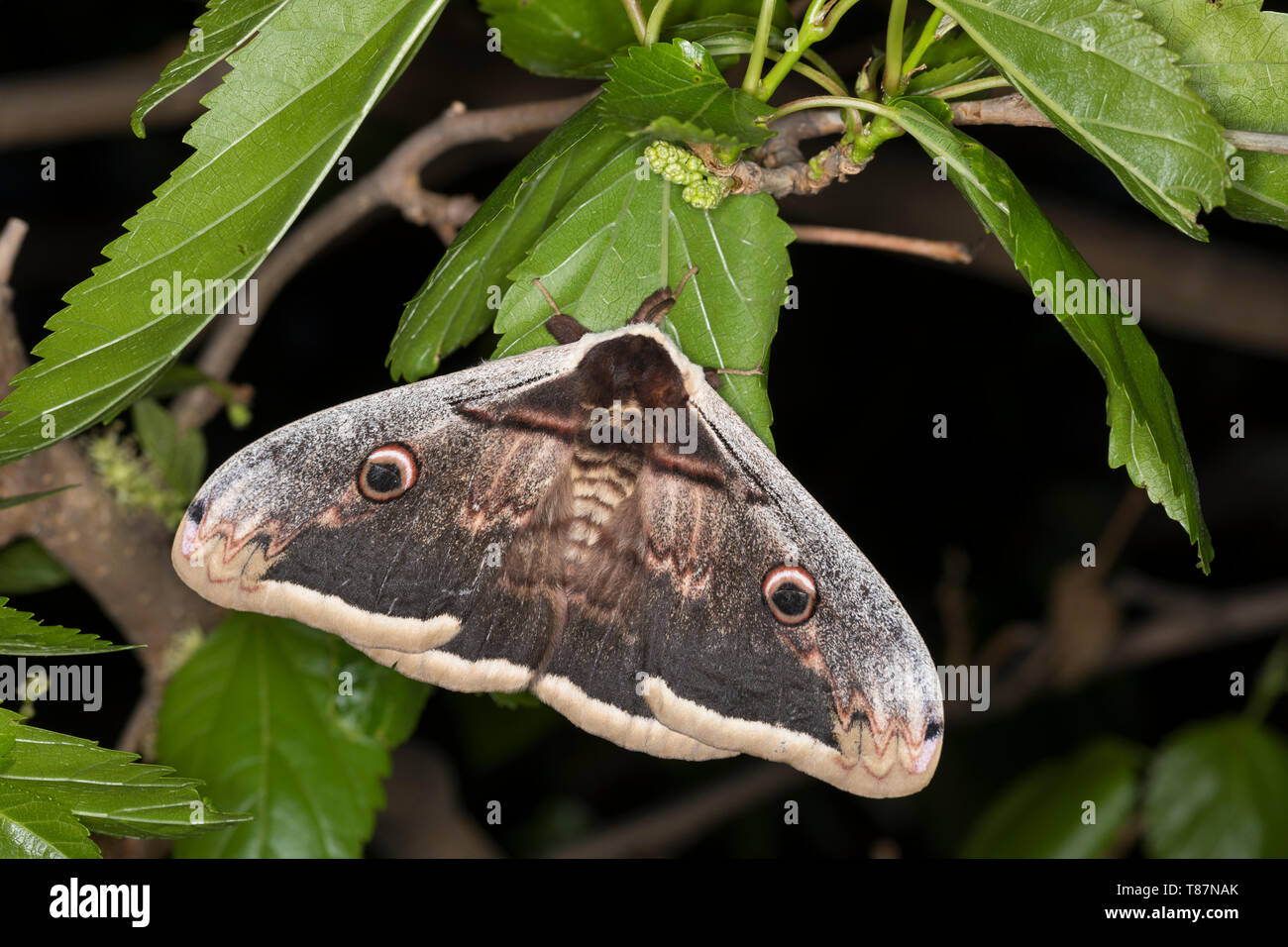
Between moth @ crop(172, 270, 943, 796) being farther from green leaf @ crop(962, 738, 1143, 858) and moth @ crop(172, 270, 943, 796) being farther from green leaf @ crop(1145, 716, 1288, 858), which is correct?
green leaf @ crop(1145, 716, 1288, 858)

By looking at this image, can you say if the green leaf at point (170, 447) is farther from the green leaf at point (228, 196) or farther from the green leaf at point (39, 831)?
the green leaf at point (39, 831)

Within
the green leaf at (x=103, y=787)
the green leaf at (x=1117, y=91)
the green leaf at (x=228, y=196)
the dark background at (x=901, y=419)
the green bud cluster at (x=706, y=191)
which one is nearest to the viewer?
the green leaf at (x=1117, y=91)

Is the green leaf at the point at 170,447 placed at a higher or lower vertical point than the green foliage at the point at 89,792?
higher

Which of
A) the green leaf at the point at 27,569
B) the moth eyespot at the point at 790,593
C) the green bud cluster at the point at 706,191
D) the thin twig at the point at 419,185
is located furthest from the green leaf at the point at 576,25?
the green leaf at the point at 27,569

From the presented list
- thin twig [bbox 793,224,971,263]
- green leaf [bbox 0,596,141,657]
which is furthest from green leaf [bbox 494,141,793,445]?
green leaf [bbox 0,596,141,657]

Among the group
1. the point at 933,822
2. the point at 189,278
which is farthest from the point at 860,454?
the point at 189,278
